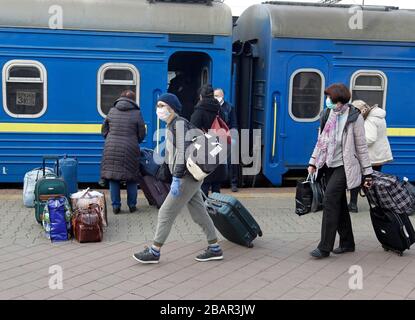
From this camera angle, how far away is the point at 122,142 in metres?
6.36

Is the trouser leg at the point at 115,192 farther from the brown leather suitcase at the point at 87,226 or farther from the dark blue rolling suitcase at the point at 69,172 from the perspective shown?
the brown leather suitcase at the point at 87,226

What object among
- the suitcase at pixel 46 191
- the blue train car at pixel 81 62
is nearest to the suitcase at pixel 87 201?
the suitcase at pixel 46 191

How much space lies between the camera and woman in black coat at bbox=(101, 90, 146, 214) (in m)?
6.36

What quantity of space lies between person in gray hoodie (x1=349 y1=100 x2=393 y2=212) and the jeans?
2.86 meters

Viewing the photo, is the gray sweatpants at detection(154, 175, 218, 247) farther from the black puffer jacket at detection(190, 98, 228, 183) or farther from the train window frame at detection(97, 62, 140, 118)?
the train window frame at detection(97, 62, 140, 118)

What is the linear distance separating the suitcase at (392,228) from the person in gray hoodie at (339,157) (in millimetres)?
392

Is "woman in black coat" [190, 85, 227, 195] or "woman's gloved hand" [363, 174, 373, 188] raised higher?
"woman in black coat" [190, 85, 227, 195]

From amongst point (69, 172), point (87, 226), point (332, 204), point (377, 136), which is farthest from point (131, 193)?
point (377, 136)

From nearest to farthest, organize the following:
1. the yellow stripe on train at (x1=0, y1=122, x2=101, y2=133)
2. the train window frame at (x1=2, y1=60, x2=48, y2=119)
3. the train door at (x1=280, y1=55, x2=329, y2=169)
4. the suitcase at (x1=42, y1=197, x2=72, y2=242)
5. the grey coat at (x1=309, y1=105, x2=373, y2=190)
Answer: the grey coat at (x1=309, y1=105, x2=373, y2=190) < the suitcase at (x1=42, y1=197, x2=72, y2=242) < the train window frame at (x1=2, y1=60, x2=48, y2=119) < the yellow stripe on train at (x1=0, y1=122, x2=101, y2=133) < the train door at (x1=280, y1=55, x2=329, y2=169)

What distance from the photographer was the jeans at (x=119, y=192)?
6504 millimetres

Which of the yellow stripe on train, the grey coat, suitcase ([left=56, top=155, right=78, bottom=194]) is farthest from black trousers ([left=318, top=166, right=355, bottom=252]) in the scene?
the yellow stripe on train

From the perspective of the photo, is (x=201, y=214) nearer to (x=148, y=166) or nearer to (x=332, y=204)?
(x=332, y=204)

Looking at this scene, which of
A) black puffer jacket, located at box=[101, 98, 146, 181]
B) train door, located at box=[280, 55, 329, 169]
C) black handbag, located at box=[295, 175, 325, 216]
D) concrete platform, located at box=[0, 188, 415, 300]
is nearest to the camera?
concrete platform, located at box=[0, 188, 415, 300]

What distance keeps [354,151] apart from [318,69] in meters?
3.50
